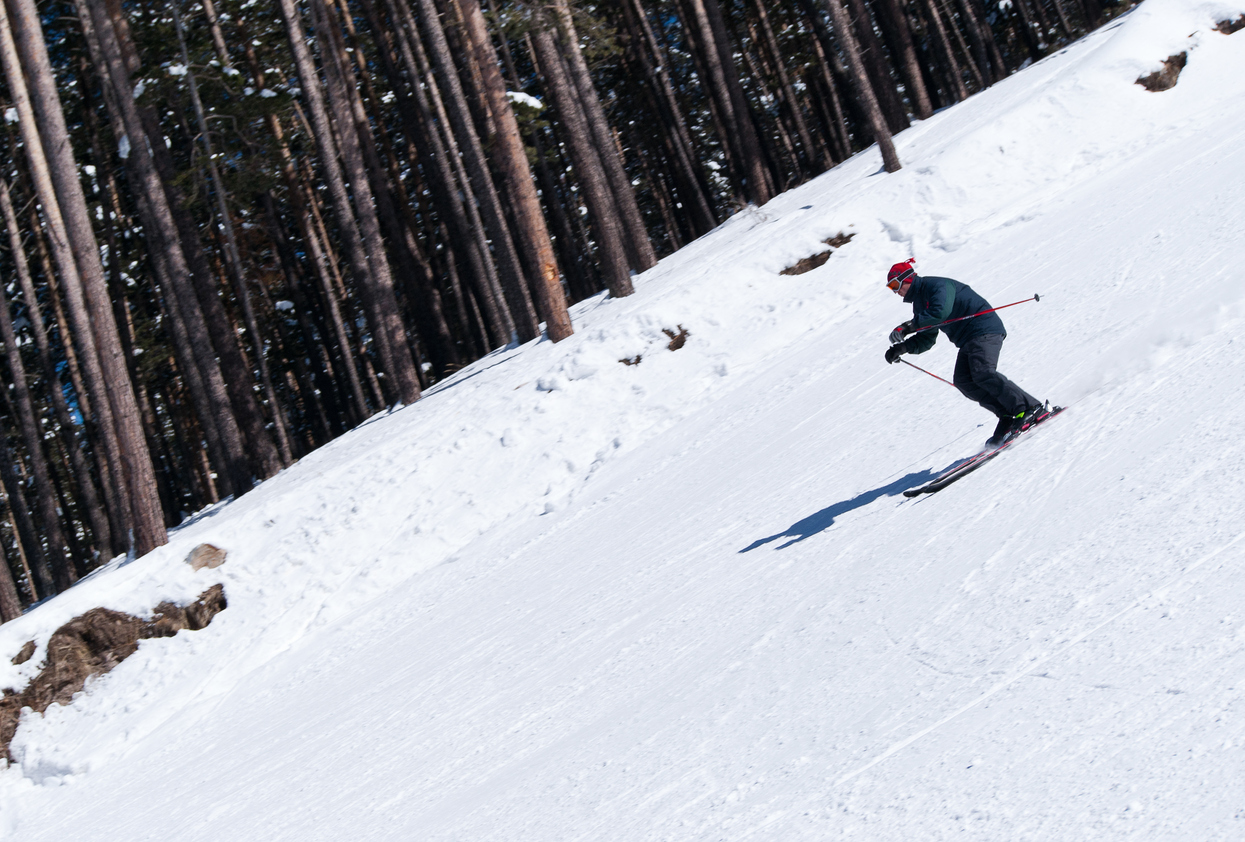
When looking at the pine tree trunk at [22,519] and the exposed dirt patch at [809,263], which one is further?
the pine tree trunk at [22,519]

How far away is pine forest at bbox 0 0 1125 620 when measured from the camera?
49.7 feet

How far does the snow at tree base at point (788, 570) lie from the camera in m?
4.15

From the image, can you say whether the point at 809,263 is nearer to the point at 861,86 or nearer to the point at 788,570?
the point at 861,86

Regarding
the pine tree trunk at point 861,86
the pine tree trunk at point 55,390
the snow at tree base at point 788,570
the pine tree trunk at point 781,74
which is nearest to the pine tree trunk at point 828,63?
the pine tree trunk at point 781,74

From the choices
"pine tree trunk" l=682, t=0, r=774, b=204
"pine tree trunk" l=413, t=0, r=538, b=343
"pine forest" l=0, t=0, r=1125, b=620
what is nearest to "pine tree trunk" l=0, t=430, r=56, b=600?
"pine forest" l=0, t=0, r=1125, b=620

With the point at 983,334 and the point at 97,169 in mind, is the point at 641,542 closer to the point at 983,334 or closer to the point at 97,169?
the point at 983,334

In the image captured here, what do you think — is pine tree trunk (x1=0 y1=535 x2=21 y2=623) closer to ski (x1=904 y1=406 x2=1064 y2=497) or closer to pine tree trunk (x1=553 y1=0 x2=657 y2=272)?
pine tree trunk (x1=553 y1=0 x2=657 y2=272)

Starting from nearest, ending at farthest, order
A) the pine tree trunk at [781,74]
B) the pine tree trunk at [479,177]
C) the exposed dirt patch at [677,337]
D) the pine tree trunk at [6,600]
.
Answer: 1. the exposed dirt patch at [677,337]
2. the pine tree trunk at [6,600]
3. the pine tree trunk at [479,177]
4. the pine tree trunk at [781,74]

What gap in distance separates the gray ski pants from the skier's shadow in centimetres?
71

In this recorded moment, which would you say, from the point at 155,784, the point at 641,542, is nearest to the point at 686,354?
the point at 641,542

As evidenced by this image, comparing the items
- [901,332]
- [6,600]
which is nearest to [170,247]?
[6,600]

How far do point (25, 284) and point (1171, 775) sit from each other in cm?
2516

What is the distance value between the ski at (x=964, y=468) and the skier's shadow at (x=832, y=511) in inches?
7.2

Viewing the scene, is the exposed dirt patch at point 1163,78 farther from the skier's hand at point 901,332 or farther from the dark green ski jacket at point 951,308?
the skier's hand at point 901,332
